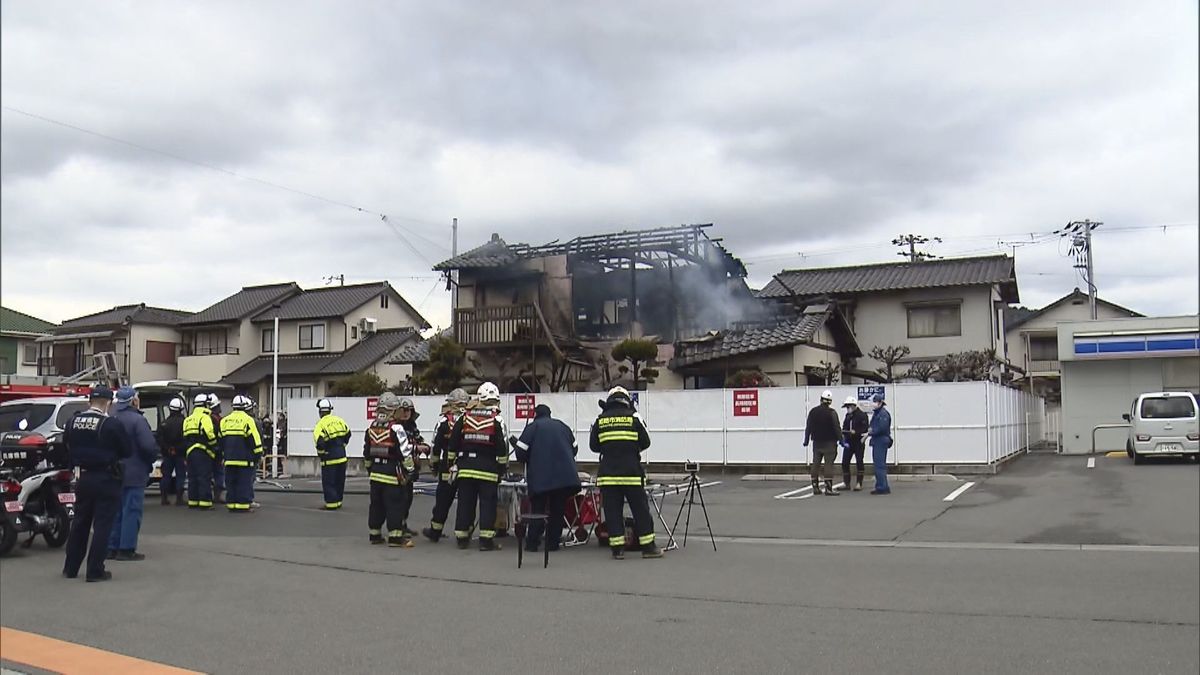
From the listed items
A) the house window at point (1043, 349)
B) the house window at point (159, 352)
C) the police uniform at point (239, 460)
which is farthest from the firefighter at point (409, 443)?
the house window at point (1043, 349)

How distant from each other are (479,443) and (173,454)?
845 cm

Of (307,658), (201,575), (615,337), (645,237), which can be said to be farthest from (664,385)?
(307,658)

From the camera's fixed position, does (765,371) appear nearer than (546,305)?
Yes

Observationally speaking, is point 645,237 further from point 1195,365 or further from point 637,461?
point 637,461

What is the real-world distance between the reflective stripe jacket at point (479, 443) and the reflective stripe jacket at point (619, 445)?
3.98 feet

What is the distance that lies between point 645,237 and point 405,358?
9.91 metres

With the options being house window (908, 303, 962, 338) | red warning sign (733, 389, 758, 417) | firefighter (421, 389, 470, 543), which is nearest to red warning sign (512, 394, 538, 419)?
red warning sign (733, 389, 758, 417)

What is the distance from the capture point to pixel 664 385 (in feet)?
98.1

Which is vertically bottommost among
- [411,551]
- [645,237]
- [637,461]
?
[411,551]

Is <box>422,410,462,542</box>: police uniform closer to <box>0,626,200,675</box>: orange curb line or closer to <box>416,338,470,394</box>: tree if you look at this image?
<box>0,626,200,675</box>: orange curb line

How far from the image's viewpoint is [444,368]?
98.5 feet

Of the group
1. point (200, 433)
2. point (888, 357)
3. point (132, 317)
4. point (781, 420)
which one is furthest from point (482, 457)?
point (132, 317)

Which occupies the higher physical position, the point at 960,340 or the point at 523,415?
the point at 960,340

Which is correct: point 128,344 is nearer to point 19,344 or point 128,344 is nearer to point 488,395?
point 19,344
